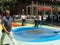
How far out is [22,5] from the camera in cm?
5609

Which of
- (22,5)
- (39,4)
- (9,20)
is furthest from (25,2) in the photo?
(9,20)

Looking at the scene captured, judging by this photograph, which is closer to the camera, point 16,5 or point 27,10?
point 27,10

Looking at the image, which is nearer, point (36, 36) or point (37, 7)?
point (36, 36)

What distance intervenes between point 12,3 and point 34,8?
569 centimetres

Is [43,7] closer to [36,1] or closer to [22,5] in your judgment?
[36,1]

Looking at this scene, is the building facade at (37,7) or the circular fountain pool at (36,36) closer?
the circular fountain pool at (36,36)

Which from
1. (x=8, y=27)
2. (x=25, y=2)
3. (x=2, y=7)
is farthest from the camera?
(x=25, y=2)

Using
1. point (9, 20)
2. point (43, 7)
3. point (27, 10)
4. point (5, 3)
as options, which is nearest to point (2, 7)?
point (5, 3)

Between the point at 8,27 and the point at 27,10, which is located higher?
the point at 8,27

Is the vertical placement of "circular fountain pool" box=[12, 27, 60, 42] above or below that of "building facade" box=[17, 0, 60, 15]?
above

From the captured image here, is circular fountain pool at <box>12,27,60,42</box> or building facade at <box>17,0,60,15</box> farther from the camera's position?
building facade at <box>17,0,60,15</box>

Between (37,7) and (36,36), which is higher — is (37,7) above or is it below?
below

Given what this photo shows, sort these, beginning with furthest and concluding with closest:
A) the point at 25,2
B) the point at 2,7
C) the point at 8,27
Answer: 1. the point at 25,2
2. the point at 2,7
3. the point at 8,27

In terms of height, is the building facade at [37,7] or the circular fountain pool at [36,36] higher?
the circular fountain pool at [36,36]
